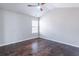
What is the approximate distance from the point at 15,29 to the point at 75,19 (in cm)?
269

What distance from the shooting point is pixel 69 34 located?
13.6 ft

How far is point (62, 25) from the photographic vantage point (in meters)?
4.33

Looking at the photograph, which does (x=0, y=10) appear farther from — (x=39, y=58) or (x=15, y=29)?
(x=39, y=58)

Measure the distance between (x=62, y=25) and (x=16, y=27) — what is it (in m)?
2.15

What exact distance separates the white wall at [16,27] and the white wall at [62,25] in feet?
2.80

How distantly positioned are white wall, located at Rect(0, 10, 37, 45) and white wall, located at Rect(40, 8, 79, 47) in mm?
853

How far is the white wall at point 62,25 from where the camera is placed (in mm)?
3925

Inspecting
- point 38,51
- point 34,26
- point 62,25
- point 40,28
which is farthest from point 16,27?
point 62,25

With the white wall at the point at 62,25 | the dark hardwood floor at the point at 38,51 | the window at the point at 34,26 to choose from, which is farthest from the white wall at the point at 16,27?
the white wall at the point at 62,25

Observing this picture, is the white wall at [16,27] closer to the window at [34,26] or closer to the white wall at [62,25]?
the window at [34,26]

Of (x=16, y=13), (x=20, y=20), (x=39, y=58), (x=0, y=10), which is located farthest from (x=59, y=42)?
(x=39, y=58)

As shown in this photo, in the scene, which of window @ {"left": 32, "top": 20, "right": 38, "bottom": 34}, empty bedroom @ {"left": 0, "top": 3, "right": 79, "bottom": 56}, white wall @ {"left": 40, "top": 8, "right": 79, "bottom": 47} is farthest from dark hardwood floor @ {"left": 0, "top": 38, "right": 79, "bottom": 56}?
window @ {"left": 32, "top": 20, "right": 38, "bottom": 34}

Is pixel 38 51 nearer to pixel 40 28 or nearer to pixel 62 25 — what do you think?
pixel 62 25

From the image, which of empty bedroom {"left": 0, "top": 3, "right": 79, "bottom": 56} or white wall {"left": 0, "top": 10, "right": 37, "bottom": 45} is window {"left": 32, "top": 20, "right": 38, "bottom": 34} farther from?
white wall {"left": 0, "top": 10, "right": 37, "bottom": 45}
